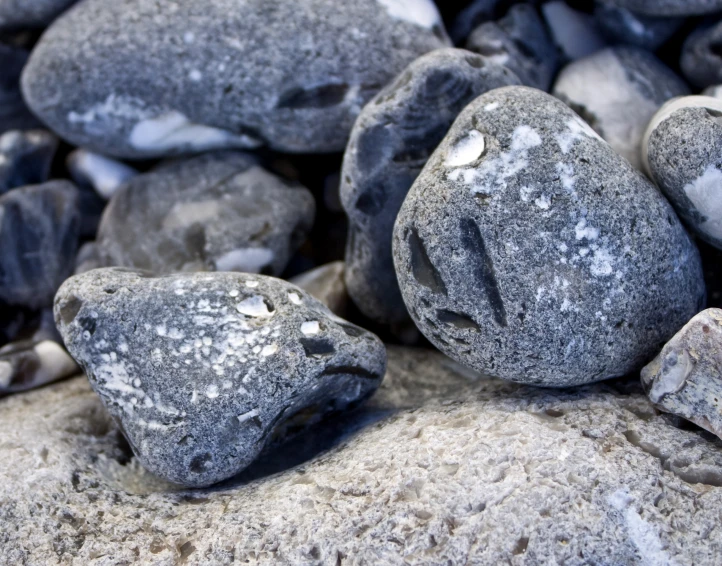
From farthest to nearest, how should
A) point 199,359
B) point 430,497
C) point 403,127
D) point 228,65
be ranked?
1. point 228,65
2. point 403,127
3. point 199,359
4. point 430,497

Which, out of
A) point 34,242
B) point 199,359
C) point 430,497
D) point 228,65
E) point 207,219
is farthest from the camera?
point 34,242

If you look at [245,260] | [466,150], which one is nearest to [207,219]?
[245,260]

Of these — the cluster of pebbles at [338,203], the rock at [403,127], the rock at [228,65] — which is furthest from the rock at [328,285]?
the rock at [228,65]

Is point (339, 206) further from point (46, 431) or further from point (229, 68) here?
point (46, 431)

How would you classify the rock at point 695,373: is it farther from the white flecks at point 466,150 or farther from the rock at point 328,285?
the rock at point 328,285

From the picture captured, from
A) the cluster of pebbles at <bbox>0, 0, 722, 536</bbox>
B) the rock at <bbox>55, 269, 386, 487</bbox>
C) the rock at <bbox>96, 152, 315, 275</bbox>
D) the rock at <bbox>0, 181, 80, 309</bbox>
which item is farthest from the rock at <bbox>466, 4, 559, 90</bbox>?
the rock at <bbox>0, 181, 80, 309</bbox>

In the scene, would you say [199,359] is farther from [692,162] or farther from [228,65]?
[692,162]
